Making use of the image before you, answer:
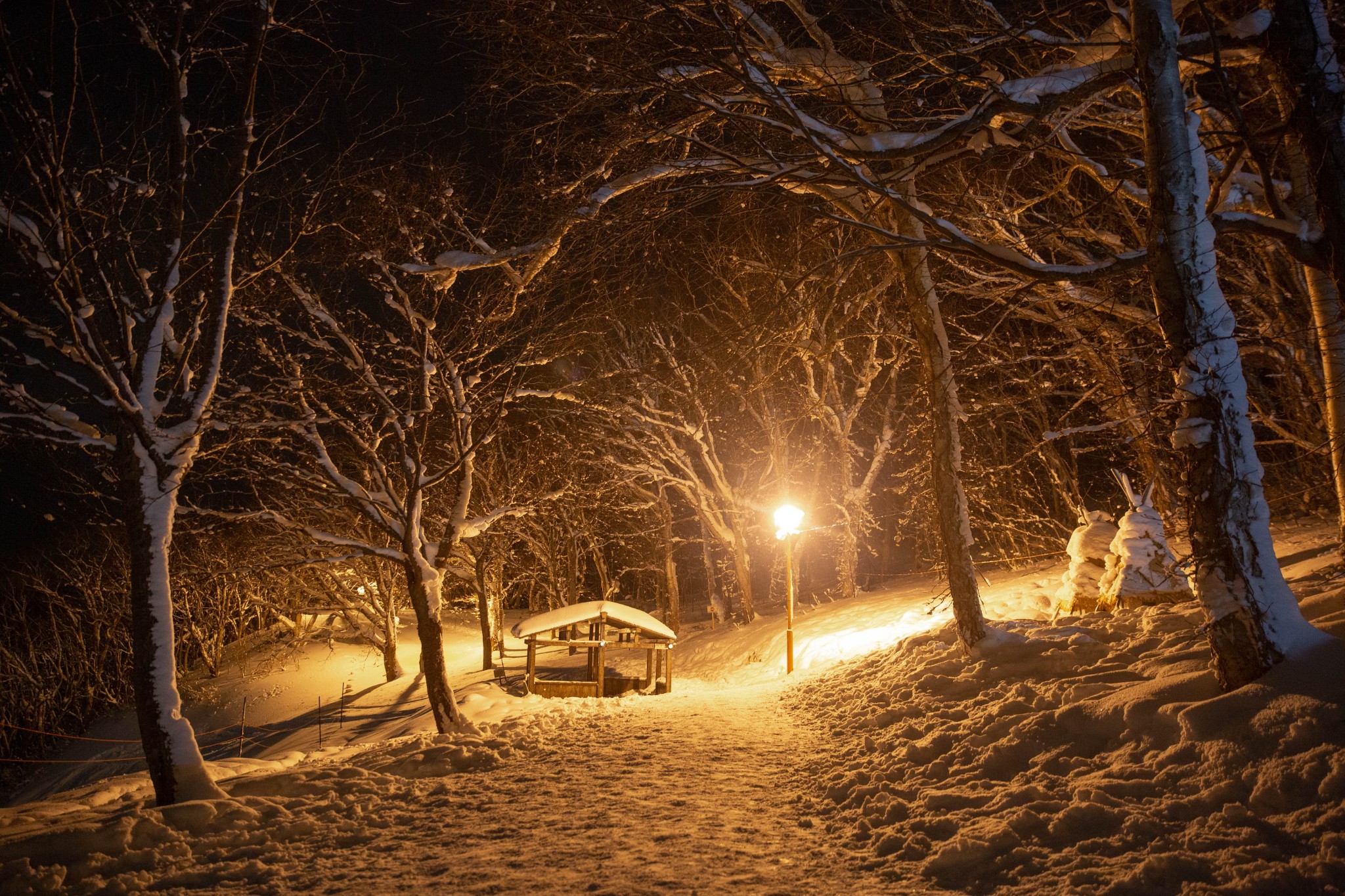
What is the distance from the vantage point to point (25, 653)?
27359mm

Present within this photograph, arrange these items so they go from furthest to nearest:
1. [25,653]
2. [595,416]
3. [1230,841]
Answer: [25,653], [595,416], [1230,841]

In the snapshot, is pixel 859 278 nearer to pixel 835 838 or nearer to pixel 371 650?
pixel 835 838

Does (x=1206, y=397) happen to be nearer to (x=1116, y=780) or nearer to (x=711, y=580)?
(x=1116, y=780)

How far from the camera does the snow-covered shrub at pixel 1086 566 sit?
9461 mm

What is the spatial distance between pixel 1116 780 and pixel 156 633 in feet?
25.6

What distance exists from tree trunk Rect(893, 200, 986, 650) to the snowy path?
2.43 meters

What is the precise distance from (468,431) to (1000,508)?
56.5 ft

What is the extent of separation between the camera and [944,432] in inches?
310

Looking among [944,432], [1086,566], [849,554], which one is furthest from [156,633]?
[849,554]

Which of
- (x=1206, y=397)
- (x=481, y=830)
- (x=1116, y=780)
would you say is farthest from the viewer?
(x=481, y=830)

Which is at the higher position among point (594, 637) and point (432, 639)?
point (432, 639)

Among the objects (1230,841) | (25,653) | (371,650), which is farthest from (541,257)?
(25,653)

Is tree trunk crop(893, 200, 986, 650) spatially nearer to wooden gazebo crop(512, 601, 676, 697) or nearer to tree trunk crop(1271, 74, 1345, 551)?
tree trunk crop(1271, 74, 1345, 551)

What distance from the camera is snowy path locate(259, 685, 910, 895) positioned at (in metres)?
3.62
